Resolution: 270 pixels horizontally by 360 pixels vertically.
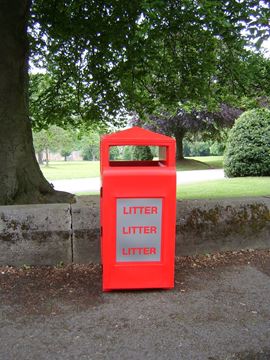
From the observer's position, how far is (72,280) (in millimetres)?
4156

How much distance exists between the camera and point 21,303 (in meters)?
3.62

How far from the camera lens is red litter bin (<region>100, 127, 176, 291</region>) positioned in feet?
12.2

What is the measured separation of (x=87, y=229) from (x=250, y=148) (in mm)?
12598

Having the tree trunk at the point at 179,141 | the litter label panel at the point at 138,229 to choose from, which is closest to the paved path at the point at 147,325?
the litter label panel at the point at 138,229

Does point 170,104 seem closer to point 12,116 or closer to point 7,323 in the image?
point 12,116

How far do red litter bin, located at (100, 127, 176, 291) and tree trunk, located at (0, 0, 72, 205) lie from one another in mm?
2121

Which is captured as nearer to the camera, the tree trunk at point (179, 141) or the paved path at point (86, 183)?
the paved path at point (86, 183)

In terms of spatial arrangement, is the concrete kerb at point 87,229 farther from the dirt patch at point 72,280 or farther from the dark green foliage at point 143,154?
the dark green foliage at point 143,154

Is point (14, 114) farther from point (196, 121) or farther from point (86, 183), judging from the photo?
point (196, 121)

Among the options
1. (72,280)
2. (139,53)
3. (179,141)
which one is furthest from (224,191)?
(179,141)

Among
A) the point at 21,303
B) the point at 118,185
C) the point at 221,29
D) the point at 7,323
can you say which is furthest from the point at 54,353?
the point at 221,29

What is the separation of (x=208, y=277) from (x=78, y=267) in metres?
1.39

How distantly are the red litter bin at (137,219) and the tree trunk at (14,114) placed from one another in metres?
2.12

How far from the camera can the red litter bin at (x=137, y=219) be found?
3.73 meters
